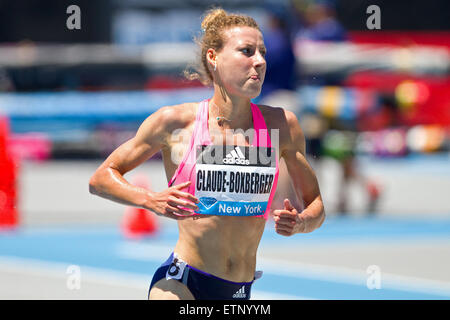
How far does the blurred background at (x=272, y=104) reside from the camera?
9.26 metres

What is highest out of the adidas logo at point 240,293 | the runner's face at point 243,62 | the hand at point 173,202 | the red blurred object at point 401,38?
the runner's face at point 243,62

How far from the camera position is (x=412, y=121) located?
21938 millimetres

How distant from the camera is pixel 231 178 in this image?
4.65 meters

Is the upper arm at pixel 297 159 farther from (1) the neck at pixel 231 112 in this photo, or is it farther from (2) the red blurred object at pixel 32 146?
(2) the red blurred object at pixel 32 146

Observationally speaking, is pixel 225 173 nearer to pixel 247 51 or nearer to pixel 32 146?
pixel 247 51

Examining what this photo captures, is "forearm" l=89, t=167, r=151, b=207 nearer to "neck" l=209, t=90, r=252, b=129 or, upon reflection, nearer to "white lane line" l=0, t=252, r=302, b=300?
"neck" l=209, t=90, r=252, b=129

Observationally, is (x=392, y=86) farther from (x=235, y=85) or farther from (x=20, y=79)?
(x=235, y=85)

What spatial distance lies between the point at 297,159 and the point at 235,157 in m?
0.37

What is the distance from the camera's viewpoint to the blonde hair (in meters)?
4.75

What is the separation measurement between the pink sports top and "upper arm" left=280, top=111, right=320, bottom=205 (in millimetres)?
133

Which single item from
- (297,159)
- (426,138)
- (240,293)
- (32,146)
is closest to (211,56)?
(297,159)

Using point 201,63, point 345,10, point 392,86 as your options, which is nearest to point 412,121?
point 392,86

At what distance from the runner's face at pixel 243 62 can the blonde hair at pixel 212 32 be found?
1.8 inches

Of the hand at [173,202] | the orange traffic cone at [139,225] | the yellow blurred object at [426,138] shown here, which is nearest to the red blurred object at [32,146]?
the yellow blurred object at [426,138]
